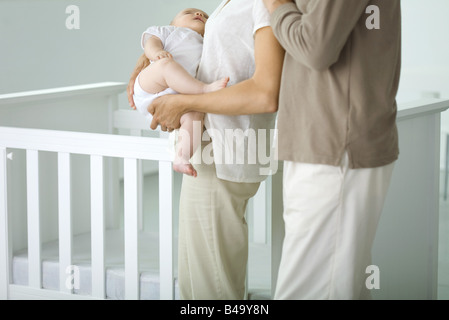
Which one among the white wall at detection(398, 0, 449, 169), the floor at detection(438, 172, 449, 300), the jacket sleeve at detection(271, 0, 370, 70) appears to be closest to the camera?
the jacket sleeve at detection(271, 0, 370, 70)

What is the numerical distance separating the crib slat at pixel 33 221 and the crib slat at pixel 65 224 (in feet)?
0.30

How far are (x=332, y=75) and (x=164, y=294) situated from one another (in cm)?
99

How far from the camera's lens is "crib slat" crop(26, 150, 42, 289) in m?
2.04

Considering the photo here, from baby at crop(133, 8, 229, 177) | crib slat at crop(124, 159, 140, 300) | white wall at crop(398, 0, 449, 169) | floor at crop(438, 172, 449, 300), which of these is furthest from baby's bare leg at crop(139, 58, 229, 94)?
white wall at crop(398, 0, 449, 169)

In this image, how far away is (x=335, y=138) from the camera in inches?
47.1

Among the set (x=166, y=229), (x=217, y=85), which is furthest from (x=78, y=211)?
(x=217, y=85)

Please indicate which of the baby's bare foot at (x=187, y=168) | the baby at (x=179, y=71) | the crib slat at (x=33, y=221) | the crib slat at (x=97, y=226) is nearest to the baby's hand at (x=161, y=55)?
the baby at (x=179, y=71)

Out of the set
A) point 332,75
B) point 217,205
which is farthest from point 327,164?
point 217,205

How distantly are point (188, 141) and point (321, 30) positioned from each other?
46 centimetres

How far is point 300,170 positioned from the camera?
1240 millimetres

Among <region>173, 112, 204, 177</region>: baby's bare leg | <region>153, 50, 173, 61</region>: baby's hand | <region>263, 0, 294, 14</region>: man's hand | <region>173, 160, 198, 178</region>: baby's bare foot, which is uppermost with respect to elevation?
<region>263, 0, 294, 14</region>: man's hand

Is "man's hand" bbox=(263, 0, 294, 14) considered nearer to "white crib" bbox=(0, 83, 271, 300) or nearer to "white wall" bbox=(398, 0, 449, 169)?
"white crib" bbox=(0, 83, 271, 300)

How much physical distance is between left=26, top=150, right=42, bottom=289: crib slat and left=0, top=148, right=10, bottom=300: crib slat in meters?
0.08

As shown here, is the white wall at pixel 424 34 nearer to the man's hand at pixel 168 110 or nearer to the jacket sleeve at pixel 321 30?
the man's hand at pixel 168 110
